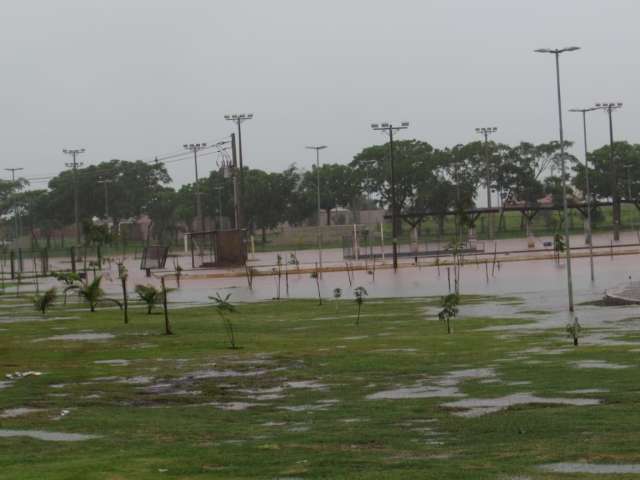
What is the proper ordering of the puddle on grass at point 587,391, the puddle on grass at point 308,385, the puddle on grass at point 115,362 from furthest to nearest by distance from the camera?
the puddle on grass at point 115,362 → the puddle on grass at point 308,385 → the puddle on grass at point 587,391

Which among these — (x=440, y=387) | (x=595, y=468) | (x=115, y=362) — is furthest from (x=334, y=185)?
(x=595, y=468)

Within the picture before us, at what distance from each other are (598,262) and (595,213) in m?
64.6

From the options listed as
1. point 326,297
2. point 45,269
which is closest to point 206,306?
point 326,297

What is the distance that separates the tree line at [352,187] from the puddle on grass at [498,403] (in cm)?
13298

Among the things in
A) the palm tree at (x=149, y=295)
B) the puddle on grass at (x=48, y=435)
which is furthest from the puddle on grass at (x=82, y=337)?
the puddle on grass at (x=48, y=435)

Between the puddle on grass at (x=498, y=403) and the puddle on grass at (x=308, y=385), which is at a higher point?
the puddle on grass at (x=498, y=403)

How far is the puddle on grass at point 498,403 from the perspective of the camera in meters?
16.9

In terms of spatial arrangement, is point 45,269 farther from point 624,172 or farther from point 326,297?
point 624,172

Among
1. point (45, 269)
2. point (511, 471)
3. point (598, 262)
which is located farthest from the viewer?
point (45, 269)

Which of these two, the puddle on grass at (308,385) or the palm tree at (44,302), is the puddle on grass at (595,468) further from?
the palm tree at (44,302)

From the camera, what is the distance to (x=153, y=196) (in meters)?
182

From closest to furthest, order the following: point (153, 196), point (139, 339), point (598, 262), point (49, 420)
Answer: point (49, 420) → point (139, 339) → point (598, 262) → point (153, 196)

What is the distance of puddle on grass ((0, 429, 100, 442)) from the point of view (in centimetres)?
1568

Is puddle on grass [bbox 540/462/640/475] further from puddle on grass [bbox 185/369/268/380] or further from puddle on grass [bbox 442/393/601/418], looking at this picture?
puddle on grass [bbox 185/369/268/380]
